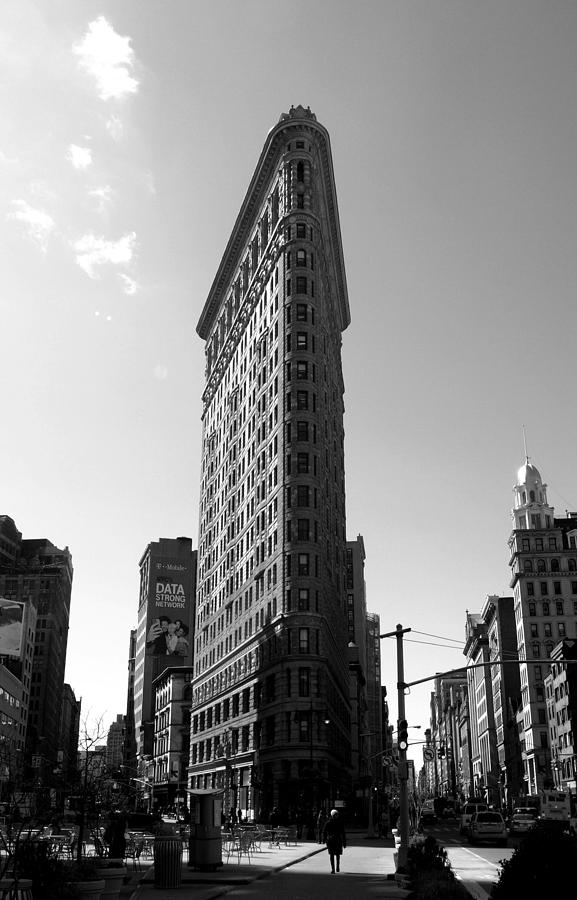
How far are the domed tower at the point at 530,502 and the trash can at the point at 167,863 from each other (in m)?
145

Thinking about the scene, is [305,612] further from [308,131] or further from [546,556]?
[546,556]

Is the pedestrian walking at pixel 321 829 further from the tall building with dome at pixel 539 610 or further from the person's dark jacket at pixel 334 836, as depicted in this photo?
the tall building with dome at pixel 539 610

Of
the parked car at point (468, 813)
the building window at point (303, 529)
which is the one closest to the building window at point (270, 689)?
the building window at point (303, 529)

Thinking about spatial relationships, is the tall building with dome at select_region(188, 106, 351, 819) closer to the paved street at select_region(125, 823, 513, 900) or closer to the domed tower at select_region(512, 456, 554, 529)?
the paved street at select_region(125, 823, 513, 900)

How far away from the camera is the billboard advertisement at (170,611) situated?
18000 centimetres

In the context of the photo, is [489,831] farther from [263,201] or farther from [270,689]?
[263,201]

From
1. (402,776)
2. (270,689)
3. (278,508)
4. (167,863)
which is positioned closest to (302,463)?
(278,508)

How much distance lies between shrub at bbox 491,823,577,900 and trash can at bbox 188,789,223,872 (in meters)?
18.8

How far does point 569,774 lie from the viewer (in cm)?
10906

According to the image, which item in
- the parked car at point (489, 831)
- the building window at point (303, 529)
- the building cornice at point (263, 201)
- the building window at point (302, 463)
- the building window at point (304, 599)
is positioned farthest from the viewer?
the building cornice at point (263, 201)

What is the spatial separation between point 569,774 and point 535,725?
2191 centimetres

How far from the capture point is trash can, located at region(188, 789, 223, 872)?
92.0 feet

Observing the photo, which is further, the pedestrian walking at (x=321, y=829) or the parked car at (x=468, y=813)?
the parked car at (x=468, y=813)

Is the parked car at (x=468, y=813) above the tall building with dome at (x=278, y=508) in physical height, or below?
below
